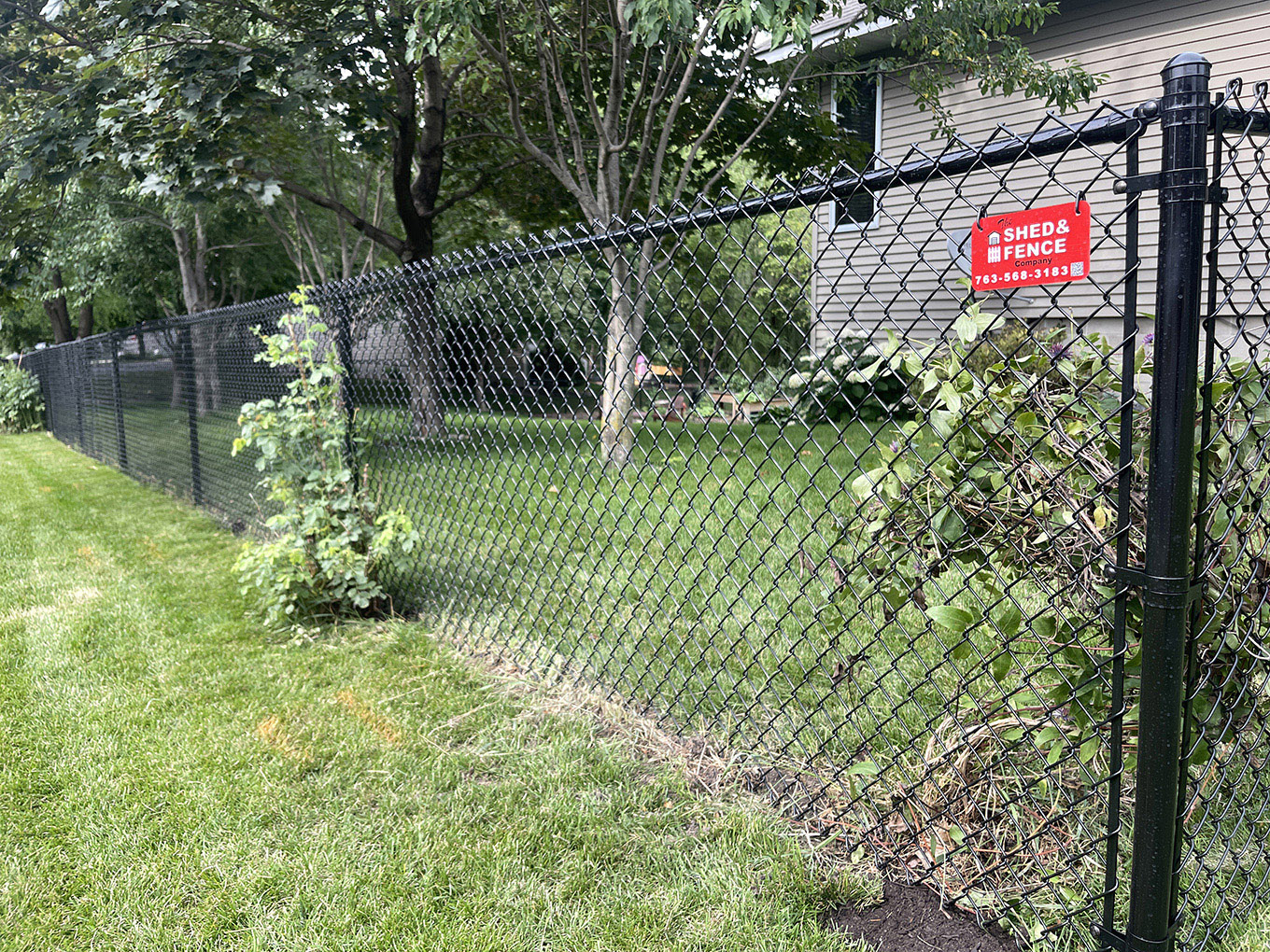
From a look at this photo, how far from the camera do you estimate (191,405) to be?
6.13 metres

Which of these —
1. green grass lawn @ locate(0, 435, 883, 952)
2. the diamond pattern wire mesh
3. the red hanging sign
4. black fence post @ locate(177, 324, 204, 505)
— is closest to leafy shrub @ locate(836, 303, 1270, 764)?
the diamond pattern wire mesh

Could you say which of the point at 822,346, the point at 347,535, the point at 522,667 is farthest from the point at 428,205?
the point at 522,667

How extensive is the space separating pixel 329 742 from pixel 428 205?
312 inches

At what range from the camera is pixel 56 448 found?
39.1 ft

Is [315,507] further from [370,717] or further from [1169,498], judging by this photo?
[1169,498]

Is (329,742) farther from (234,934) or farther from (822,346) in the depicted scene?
(822,346)

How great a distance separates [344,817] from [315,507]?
171 cm

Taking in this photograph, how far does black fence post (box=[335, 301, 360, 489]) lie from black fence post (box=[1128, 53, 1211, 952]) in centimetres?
319

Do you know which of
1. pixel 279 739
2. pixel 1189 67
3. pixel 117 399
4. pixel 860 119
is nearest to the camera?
pixel 1189 67

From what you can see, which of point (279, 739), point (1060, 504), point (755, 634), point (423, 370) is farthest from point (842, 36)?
point (279, 739)

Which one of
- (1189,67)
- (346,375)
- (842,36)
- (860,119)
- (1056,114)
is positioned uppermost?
(860,119)

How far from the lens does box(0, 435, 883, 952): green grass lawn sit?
5.93ft

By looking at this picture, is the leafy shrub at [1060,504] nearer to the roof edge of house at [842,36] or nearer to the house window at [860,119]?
the roof edge of house at [842,36]

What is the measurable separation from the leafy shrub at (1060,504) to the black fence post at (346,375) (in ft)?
8.68
